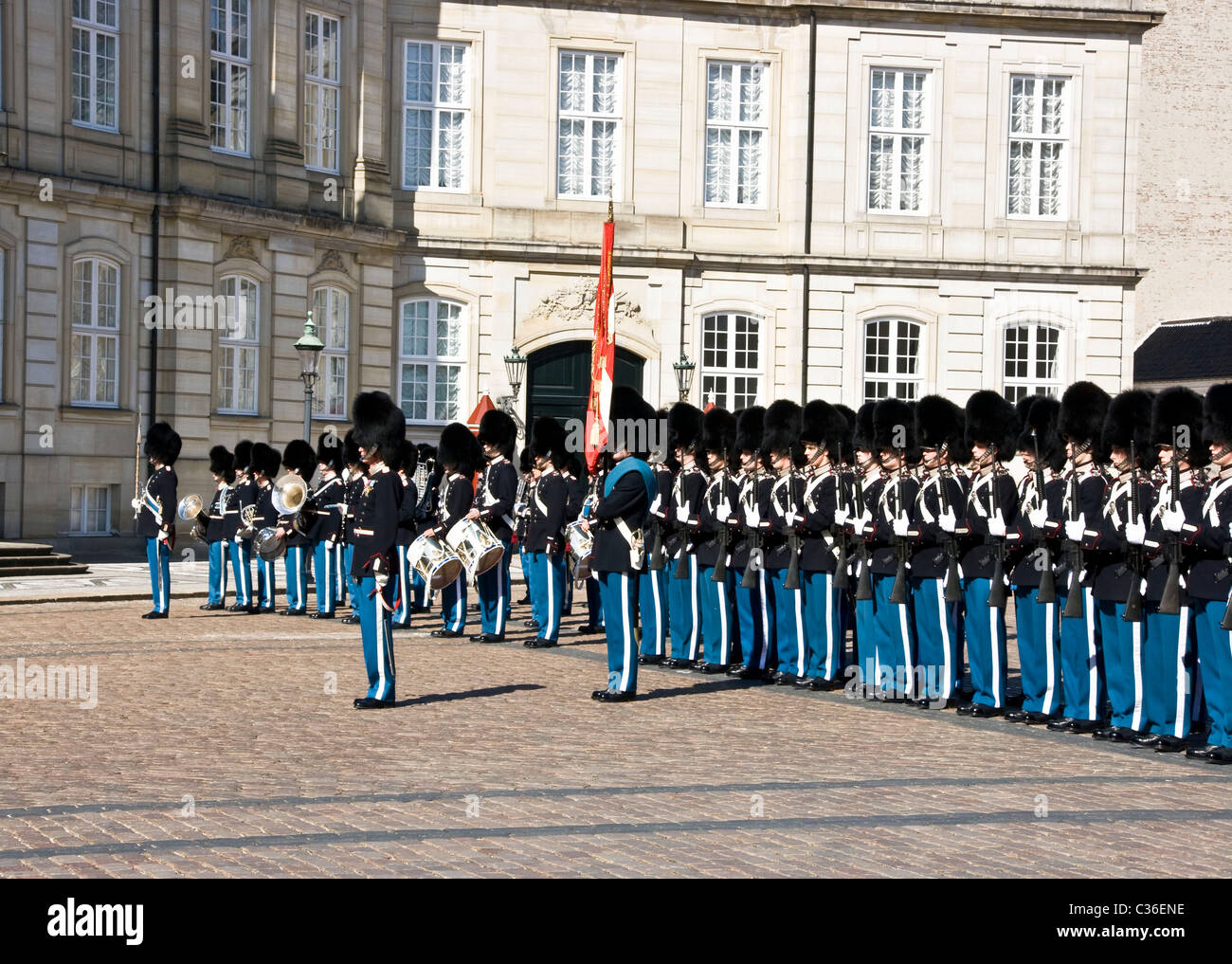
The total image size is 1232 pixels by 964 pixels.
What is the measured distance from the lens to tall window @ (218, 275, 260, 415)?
86.3 feet

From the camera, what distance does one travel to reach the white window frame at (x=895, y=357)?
102ft

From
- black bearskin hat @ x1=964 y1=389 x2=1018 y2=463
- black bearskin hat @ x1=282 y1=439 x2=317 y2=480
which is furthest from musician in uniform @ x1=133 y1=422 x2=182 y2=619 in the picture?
black bearskin hat @ x1=964 y1=389 x2=1018 y2=463

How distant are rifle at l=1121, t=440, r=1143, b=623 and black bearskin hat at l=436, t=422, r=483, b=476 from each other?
7.23 meters

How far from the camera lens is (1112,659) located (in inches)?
411

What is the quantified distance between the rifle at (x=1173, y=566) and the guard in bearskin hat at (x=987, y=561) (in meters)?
1.51

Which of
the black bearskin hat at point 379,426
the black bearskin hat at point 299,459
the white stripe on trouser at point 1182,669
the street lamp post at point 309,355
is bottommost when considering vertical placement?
the white stripe on trouser at point 1182,669

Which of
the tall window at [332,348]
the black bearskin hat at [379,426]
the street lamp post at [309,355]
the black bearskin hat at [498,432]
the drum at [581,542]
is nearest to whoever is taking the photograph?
the black bearskin hat at [379,426]

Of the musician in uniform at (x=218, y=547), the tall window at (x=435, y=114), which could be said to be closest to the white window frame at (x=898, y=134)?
the tall window at (x=435, y=114)

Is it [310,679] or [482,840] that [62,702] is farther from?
[482,840]

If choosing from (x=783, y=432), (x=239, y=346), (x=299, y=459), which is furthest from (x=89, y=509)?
(x=783, y=432)

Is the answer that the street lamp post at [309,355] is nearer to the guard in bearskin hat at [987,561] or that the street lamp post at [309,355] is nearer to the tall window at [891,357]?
the tall window at [891,357]

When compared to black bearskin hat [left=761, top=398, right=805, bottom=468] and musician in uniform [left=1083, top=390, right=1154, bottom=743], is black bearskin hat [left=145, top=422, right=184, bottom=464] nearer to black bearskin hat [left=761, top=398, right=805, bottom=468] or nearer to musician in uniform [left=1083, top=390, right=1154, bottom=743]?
black bearskin hat [left=761, top=398, right=805, bottom=468]

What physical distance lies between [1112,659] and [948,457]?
84.5 inches

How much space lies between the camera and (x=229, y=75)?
87.1 feet
